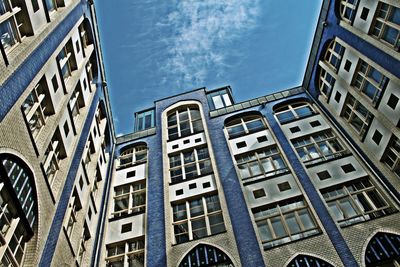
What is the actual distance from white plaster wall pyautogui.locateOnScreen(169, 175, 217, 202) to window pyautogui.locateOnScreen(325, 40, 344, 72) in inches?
550

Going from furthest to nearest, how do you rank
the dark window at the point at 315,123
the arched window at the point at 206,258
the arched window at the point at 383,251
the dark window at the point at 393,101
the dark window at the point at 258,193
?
the dark window at the point at 315,123 < the dark window at the point at 258,193 < the dark window at the point at 393,101 < the arched window at the point at 206,258 < the arched window at the point at 383,251

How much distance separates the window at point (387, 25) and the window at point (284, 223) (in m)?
11.6

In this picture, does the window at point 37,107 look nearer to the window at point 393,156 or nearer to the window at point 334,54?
the window at point 393,156

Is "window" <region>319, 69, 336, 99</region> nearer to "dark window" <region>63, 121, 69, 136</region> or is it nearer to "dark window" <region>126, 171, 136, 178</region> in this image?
"dark window" <region>126, 171, 136, 178</region>

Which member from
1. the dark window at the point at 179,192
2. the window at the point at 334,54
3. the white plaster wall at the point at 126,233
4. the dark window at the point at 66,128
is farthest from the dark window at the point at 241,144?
the dark window at the point at 66,128

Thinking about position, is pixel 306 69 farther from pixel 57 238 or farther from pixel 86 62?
pixel 57 238

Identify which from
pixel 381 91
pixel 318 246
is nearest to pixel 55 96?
pixel 318 246

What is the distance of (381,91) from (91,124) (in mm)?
20930

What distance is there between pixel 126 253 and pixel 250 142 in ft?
41.7

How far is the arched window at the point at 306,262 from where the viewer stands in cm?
1902

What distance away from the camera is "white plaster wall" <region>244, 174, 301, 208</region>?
76.9 ft

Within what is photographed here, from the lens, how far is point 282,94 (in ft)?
113

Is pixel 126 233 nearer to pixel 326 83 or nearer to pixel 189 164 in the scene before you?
pixel 189 164

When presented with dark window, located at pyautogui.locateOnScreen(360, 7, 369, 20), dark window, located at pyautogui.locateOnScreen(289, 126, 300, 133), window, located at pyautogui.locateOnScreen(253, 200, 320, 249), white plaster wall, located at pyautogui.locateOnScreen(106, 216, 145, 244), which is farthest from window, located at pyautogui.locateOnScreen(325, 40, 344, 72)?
white plaster wall, located at pyautogui.locateOnScreen(106, 216, 145, 244)
